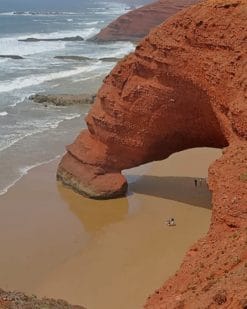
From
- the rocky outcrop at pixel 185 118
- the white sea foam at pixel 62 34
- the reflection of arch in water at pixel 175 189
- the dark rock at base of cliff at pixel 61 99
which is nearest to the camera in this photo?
the rocky outcrop at pixel 185 118

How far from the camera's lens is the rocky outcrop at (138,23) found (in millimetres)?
88062

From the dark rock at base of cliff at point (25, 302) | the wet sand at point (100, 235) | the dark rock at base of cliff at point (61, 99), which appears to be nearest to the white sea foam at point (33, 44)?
the dark rock at base of cliff at point (61, 99)

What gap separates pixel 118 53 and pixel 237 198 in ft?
195

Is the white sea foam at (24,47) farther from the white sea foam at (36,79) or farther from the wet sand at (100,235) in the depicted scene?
the wet sand at (100,235)

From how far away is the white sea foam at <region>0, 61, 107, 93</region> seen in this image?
46.4 meters

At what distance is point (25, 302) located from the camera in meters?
13.6

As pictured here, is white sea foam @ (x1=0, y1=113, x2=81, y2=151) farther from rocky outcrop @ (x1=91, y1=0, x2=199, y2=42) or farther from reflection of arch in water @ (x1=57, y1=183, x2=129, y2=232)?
rocky outcrop @ (x1=91, y1=0, x2=199, y2=42)

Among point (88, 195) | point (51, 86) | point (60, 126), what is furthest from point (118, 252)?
point (51, 86)

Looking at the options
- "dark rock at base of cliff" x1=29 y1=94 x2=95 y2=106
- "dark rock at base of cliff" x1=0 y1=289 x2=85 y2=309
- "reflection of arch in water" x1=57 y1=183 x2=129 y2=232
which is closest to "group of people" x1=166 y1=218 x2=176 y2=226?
"reflection of arch in water" x1=57 y1=183 x2=129 y2=232

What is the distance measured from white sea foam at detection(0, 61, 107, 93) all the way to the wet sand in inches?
857

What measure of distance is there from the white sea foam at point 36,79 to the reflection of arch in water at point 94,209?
2372 centimetres

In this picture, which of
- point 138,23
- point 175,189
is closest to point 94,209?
point 175,189

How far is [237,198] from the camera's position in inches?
500

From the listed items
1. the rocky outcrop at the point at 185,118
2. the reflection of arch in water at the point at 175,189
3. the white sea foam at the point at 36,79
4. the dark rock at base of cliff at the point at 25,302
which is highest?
the rocky outcrop at the point at 185,118
